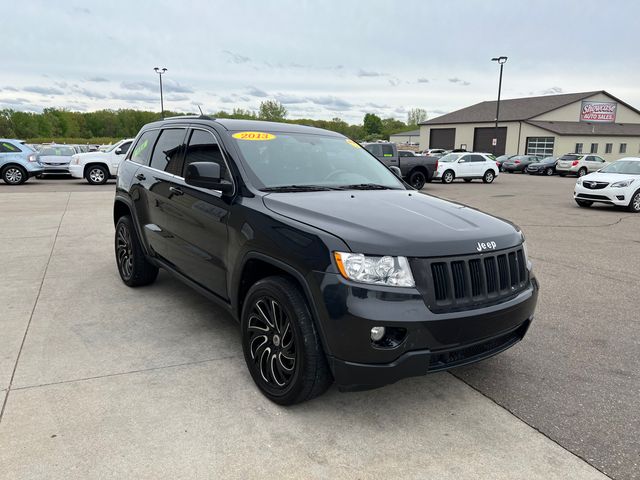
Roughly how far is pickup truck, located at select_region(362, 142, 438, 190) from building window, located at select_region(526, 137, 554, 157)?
35.3 meters

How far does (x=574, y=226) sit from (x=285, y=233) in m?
9.65

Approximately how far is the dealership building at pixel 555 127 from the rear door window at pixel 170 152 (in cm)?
4935

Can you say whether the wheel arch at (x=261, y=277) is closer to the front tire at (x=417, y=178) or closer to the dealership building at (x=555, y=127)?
the front tire at (x=417, y=178)

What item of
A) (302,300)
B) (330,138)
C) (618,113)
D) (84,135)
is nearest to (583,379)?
(302,300)

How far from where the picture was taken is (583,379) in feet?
11.5

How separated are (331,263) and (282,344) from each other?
0.69 meters

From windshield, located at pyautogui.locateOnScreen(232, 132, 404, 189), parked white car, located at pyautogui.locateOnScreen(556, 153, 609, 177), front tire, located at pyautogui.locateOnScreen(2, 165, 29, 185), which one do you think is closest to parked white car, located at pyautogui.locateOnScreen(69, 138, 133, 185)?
front tire, located at pyautogui.locateOnScreen(2, 165, 29, 185)

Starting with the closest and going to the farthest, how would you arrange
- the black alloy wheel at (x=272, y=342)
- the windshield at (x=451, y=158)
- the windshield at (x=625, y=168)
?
the black alloy wheel at (x=272, y=342)
the windshield at (x=625, y=168)
the windshield at (x=451, y=158)

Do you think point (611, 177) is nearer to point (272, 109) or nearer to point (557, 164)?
point (557, 164)

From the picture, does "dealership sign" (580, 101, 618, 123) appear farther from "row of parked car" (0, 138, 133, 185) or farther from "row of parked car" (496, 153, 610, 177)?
"row of parked car" (0, 138, 133, 185)

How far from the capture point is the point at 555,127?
166 feet

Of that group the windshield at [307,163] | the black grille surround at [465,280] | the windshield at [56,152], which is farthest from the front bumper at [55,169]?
the black grille surround at [465,280]

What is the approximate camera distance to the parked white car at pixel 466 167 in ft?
78.6

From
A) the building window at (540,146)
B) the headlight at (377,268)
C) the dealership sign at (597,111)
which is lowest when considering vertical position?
the headlight at (377,268)
